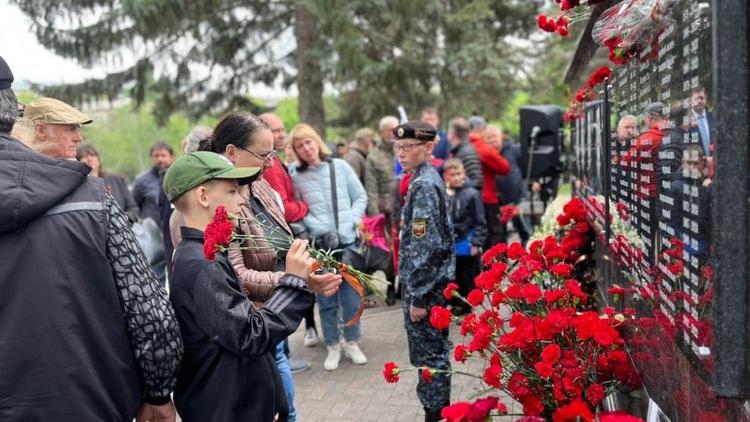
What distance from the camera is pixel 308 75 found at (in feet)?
44.8

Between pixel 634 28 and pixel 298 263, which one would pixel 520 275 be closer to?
pixel 298 263

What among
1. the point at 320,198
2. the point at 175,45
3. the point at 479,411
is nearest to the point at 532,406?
the point at 479,411

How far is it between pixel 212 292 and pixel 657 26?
163 centimetres

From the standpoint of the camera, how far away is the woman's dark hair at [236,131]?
3.06 metres

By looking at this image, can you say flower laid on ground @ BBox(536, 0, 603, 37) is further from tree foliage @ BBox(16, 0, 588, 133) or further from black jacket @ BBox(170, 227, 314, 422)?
tree foliage @ BBox(16, 0, 588, 133)

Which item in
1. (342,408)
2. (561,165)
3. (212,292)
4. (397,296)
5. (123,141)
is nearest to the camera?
(212,292)

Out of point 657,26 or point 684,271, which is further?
point 657,26

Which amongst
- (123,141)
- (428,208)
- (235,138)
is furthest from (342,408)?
(123,141)

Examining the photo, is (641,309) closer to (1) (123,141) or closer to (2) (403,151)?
(2) (403,151)

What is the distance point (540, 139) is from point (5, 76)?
8663 millimetres

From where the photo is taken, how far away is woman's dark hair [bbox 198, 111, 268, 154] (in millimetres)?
Answer: 3059

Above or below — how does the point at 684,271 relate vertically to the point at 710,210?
below

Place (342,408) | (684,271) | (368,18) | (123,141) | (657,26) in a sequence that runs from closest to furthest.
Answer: (684,271)
(657,26)
(342,408)
(368,18)
(123,141)

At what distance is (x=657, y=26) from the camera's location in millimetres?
1734
